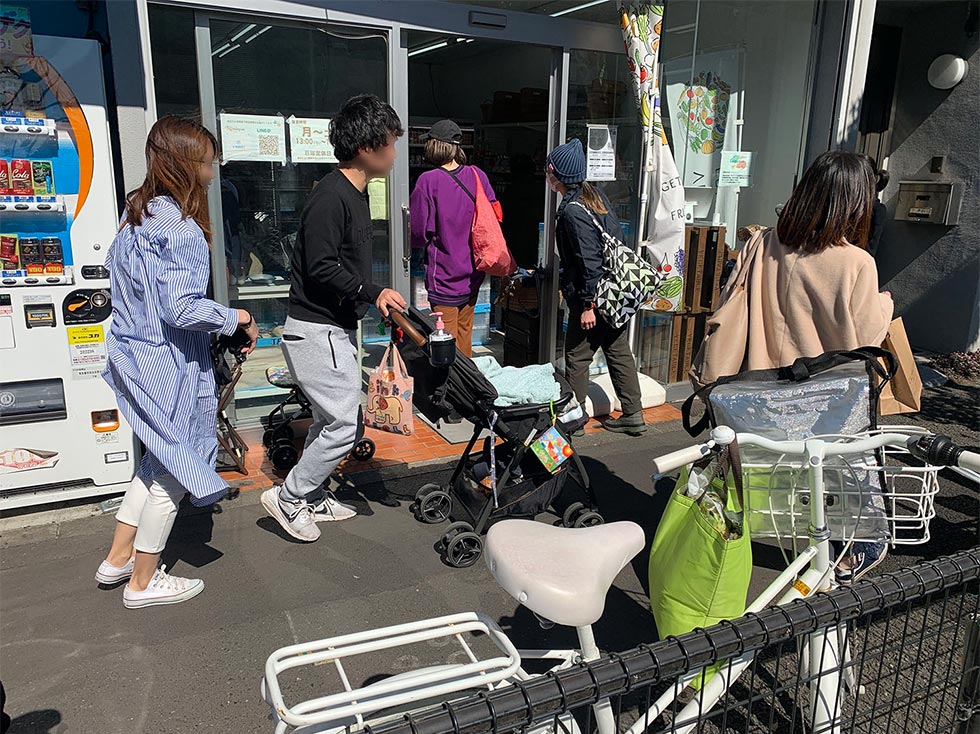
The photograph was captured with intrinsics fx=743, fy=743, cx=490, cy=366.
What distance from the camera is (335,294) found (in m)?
3.70

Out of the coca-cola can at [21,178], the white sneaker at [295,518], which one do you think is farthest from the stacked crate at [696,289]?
the coca-cola can at [21,178]

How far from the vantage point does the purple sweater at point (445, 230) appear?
542 cm

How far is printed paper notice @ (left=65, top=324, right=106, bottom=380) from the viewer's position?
4.09 m

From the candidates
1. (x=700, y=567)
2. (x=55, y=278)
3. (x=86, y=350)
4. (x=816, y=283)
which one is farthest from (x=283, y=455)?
(x=816, y=283)

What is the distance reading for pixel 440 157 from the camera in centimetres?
546

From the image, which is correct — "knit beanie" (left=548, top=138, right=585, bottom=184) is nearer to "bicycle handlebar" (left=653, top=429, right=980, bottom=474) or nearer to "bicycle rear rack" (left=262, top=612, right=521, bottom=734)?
"bicycle handlebar" (left=653, top=429, right=980, bottom=474)

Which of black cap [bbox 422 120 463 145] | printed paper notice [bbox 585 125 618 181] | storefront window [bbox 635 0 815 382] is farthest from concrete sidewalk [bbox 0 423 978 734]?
printed paper notice [bbox 585 125 618 181]

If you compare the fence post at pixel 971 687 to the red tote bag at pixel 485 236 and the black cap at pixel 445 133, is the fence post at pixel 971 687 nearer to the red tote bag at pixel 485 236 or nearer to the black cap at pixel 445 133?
the red tote bag at pixel 485 236

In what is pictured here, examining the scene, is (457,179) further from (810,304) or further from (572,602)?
(572,602)

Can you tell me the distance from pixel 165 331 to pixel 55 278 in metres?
1.28

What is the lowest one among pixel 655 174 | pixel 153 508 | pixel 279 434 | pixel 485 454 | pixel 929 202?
pixel 279 434

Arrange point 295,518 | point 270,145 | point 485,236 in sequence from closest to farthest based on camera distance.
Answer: point 295,518
point 270,145
point 485,236

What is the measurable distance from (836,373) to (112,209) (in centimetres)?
368

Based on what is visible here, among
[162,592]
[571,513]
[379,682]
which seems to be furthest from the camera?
[571,513]
